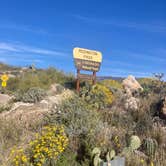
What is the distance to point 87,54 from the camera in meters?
15.0

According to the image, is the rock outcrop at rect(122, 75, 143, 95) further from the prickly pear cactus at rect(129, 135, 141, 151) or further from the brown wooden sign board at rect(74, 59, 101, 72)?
the prickly pear cactus at rect(129, 135, 141, 151)

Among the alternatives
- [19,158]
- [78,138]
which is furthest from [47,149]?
[78,138]

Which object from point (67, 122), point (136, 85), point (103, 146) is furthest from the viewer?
point (136, 85)

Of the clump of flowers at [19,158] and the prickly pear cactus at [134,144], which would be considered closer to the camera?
the clump of flowers at [19,158]

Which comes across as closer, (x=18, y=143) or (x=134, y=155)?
(x=134, y=155)

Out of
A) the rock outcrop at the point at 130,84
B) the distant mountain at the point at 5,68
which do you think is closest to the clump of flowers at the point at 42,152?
the rock outcrop at the point at 130,84

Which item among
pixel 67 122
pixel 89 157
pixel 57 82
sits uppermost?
pixel 57 82

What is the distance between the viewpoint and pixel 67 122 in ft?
22.8

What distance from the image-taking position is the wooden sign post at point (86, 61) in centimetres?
1453

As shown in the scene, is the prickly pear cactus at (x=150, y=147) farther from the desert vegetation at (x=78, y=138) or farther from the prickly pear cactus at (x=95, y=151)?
the prickly pear cactus at (x=95, y=151)

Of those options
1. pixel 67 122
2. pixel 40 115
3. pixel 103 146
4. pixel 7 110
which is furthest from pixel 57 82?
pixel 103 146

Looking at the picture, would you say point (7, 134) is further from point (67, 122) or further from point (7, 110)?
point (7, 110)

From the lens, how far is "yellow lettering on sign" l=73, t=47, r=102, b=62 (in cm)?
1452

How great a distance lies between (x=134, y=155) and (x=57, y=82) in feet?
39.5
